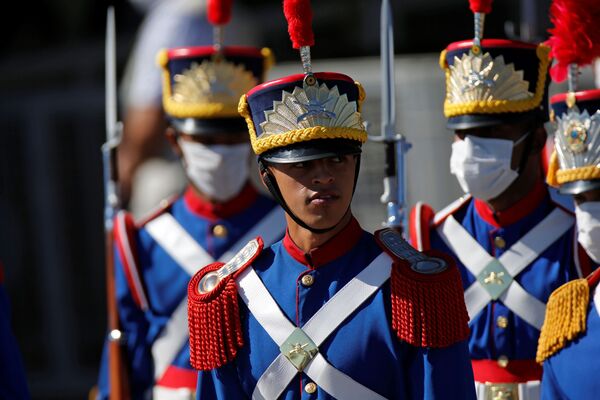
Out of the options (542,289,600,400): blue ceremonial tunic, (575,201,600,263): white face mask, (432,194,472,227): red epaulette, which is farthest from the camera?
(432,194,472,227): red epaulette

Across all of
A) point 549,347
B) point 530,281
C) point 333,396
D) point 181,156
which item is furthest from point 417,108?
point 333,396

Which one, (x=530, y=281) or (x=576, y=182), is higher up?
(x=576, y=182)

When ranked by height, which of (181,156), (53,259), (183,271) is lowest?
(53,259)

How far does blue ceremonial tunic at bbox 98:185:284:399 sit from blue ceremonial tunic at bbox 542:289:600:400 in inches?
75.5

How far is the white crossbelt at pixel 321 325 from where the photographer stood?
4.26 metres

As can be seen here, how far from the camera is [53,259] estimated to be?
10.8 meters

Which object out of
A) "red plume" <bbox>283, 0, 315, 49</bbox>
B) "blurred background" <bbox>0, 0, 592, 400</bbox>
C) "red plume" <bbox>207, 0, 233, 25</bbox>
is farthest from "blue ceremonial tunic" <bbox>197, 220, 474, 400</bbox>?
"blurred background" <bbox>0, 0, 592, 400</bbox>

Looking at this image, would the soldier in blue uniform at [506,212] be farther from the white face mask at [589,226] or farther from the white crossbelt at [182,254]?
the white crossbelt at [182,254]

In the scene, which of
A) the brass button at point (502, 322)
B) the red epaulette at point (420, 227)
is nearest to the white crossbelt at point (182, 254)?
the red epaulette at point (420, 227)

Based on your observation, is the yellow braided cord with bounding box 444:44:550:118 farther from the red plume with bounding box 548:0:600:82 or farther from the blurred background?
the blurred background

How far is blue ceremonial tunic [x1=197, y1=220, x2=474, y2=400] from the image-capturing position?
4137mm

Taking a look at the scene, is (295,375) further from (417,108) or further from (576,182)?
(417,108)

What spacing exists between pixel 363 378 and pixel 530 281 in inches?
52.8

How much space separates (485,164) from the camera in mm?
5332
